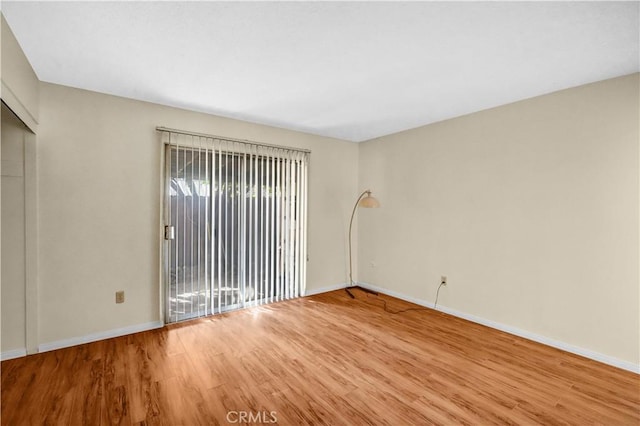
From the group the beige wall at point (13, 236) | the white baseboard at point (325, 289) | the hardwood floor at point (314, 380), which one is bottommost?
the hardwood floor at point (314, 380)

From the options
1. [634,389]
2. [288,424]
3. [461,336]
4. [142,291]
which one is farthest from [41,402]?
[634,389]

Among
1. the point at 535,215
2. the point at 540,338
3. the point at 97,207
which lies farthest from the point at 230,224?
the point at 540,338

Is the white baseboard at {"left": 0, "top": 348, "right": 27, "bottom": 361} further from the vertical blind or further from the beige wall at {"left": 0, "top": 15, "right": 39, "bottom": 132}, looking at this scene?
the beige wall at {"left": 0, "top": 15, "right": 39, "bottom": 132}

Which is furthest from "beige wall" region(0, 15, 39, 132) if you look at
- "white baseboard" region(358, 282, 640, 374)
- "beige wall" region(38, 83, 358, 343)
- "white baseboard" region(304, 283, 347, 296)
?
"white baseboard" region(358, 282, 640, 374)

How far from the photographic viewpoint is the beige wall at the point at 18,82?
1.83 metres

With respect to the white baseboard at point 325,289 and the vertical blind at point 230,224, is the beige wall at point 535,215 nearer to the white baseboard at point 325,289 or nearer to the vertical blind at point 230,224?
the white baseboard at point 325,289

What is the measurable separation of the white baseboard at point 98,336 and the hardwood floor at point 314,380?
0.09 meters

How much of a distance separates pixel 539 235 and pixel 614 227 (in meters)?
0.55

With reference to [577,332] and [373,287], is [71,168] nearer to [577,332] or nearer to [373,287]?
[373,287]

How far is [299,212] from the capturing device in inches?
167

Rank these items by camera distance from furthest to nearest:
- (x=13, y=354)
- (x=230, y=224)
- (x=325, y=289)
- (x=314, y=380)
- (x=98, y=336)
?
(x=325, y=289), (x=230, y=224), (x=98, y=336), (x=13, y=354), (x=314, y=380)

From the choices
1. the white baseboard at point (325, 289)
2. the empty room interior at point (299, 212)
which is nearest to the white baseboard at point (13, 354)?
the empty room interior at point (299, 212)

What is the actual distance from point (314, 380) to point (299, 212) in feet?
7.94

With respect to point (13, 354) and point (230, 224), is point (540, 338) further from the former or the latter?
point (13, 354)
